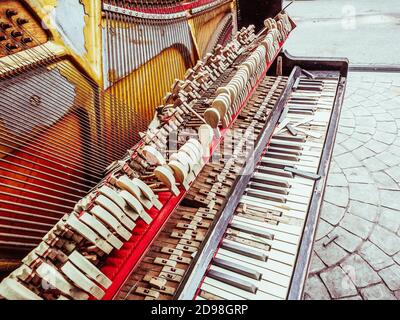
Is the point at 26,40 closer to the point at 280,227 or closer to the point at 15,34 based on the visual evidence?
the point at 15,34

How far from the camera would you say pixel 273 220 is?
220 centimetres

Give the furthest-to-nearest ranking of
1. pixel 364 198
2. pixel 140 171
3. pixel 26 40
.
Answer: pixel 364 198, pixel 140 171, pixel 26 40

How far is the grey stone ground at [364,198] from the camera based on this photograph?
3176mm

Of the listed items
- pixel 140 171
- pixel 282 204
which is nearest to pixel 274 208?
pixel 282 204

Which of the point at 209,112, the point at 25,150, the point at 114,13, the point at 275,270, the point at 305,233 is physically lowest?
the point at 25,150

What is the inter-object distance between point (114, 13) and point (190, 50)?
55.0 inches

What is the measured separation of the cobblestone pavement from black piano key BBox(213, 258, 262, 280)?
1569 mm

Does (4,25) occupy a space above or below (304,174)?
below

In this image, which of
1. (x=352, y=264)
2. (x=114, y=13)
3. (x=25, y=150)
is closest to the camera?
(x=25, y=150)

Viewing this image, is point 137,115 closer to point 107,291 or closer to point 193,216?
point 193,216

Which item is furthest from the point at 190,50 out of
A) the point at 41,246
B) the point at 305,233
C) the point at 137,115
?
the point at 41,246

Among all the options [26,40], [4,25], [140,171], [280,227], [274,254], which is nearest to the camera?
[4,25]

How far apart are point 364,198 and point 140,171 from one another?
359cm
